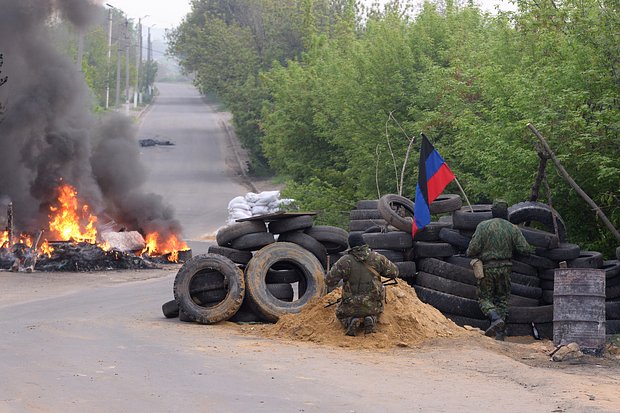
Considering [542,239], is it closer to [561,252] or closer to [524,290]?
[561,252]

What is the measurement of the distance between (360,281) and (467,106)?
11.9 m

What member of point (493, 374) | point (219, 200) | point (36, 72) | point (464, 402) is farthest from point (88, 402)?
point (219, 200)

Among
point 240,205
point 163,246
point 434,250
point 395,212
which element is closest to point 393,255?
point 434,250

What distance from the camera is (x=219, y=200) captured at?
5053 centimetres

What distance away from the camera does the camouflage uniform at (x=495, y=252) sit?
44.9 feet

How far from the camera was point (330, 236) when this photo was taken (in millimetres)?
15617

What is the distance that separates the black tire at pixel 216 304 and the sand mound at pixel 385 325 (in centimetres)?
95

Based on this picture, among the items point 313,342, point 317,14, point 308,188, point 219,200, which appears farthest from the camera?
point 317,14

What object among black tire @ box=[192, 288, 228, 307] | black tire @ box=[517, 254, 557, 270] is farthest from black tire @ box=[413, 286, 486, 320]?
black tire @ box=[192, 288, 228, 307]

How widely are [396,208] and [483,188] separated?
335 cm

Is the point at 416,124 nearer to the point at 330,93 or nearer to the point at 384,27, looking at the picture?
the point at 384,27

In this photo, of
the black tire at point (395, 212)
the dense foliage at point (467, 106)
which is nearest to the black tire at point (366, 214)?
the black tire at point (395, 212)

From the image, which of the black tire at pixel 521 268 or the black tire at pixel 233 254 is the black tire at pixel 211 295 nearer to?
the black tire at pixel 233 254

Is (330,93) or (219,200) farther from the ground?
(330,93)
